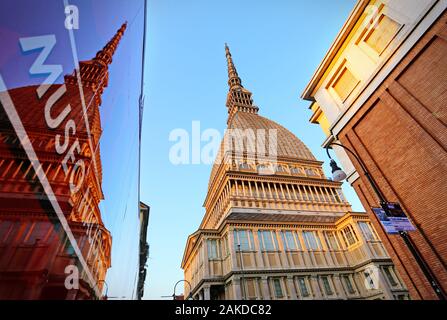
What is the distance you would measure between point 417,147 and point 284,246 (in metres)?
22.0

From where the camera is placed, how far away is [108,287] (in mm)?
4797

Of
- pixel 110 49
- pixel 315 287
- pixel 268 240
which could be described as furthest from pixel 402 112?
pixel 315 287

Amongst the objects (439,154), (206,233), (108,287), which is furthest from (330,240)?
(108,287)

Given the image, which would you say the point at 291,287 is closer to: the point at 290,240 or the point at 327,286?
the point at 327,286

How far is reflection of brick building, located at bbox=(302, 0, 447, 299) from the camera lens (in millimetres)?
8516

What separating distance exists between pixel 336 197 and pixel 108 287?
44.6 m

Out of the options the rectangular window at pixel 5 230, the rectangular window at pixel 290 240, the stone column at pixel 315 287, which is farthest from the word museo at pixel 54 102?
the stone column at pixel 315 287

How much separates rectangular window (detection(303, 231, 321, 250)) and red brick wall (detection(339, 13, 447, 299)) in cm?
1952

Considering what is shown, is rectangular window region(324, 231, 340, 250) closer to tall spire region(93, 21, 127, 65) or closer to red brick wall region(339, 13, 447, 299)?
red brick wall region(339, 13, 447, 299)

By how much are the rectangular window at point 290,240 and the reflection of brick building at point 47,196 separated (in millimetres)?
28064

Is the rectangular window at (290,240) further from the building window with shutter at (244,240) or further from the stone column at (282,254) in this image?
the building window with shutter at (244,240)

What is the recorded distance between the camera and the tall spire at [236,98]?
7719 centimetres

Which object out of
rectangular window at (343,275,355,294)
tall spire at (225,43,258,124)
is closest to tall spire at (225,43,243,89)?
tall spire at (225,43,258,124)
